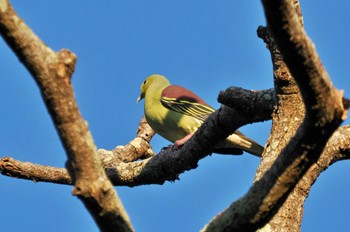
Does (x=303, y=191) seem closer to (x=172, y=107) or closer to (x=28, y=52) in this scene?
(x=28, y=52)

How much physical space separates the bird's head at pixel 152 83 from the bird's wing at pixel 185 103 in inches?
28.9

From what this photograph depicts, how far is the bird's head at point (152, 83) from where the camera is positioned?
10.3 m

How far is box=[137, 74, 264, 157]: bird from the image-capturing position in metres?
7.93

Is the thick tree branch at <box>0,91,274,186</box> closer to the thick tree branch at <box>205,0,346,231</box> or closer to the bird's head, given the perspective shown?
the thick tree branch at <box>205,0,346,231</box>

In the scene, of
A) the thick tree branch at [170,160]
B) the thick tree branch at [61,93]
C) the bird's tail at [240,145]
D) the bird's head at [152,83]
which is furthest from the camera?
the bird's head at [152,83]

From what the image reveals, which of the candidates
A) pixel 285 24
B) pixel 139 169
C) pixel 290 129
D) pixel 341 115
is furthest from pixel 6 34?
pixel 139 169

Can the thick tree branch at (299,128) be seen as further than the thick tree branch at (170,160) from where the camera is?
No

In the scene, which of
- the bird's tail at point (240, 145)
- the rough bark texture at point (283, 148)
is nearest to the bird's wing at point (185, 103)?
the bird's tail at point (240, 145)

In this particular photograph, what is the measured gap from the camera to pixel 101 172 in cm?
295

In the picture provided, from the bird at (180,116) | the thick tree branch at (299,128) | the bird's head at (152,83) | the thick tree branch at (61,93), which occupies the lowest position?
the thick tree branch at (299,128)

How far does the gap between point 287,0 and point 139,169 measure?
4.02 m

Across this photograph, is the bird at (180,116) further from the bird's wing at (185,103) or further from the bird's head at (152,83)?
the bird's head at (152,83)

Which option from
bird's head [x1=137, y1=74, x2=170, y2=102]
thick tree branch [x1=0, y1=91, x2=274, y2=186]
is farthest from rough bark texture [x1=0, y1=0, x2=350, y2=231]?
bird's head [x1=137, y1=74, x2=170, y2=102]

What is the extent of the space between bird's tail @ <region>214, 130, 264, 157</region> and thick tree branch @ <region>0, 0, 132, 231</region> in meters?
5.00
